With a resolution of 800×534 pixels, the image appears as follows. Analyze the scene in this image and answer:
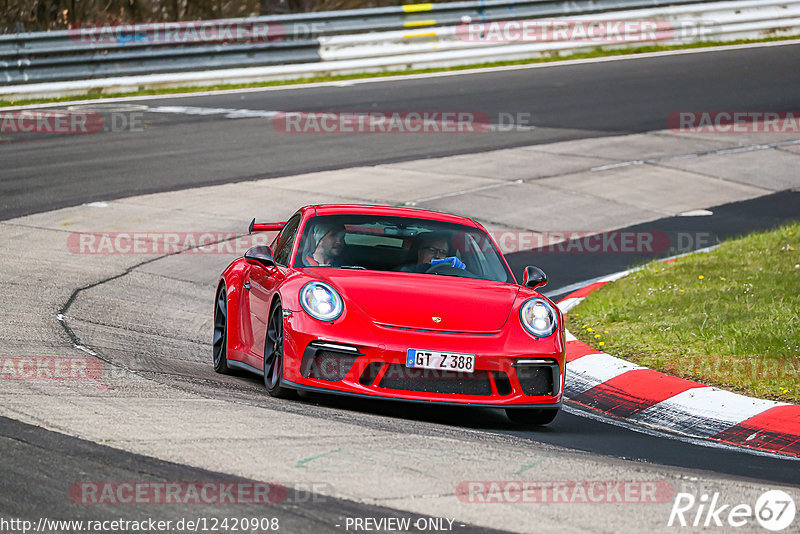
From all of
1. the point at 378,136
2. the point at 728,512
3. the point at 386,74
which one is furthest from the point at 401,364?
the point at 386,74

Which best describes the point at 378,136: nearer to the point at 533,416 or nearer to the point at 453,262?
the point at 453,262

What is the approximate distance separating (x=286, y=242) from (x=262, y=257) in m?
0.57

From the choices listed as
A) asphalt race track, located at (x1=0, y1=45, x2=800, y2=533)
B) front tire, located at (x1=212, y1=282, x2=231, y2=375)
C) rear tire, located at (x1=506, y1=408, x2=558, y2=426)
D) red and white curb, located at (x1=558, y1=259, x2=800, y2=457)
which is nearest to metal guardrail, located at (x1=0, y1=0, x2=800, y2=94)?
asphalt race track, located at (x1=0, y1=45, x2=800, y2=533)

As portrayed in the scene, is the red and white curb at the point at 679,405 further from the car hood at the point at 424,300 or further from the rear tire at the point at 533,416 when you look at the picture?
the car hood at the point at 424,300

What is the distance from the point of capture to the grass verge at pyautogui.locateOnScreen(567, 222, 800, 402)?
26.6 ft

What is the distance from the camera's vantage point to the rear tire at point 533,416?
23.2 feet

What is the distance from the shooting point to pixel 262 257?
304 inches

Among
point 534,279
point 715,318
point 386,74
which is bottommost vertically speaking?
point 715,318

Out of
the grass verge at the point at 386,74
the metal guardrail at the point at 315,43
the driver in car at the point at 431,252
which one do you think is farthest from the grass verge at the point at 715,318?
the metal guardrail at the point at 315,43

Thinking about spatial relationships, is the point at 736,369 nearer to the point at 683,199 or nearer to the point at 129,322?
the point at 129,322

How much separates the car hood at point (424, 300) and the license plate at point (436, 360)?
19cm

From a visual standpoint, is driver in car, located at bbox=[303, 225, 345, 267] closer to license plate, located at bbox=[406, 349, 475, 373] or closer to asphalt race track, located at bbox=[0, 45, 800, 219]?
license plate, located at bbox=[406, 349, 475, 373]

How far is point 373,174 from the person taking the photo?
1639cm

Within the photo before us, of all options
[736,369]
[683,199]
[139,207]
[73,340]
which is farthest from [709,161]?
[73,340]
